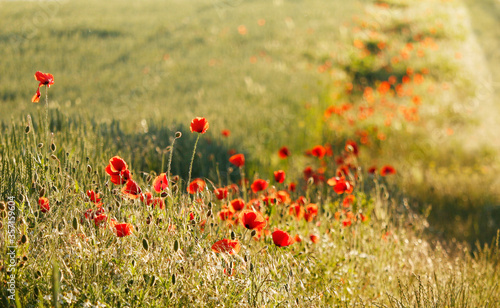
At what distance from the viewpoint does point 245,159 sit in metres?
4.30

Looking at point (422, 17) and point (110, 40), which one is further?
point (422, 17)

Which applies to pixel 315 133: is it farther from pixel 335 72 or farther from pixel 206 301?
pixel 206 301

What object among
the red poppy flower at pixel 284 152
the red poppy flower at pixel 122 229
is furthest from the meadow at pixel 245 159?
the red poppy flower at pixel 284 152

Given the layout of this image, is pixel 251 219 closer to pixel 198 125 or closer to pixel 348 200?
pixel 198 125

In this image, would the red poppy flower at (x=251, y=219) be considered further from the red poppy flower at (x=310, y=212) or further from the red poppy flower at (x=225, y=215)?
the red poppy flower at (x=310, y=212)

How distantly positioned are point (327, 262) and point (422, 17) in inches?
484

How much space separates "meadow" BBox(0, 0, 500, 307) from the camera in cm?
185

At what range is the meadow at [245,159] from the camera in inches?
72.9

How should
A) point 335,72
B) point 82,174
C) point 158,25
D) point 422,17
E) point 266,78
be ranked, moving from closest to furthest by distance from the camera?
point 82,174 → point 266,78 → point 335,72 → point 158,25 → point 422,17

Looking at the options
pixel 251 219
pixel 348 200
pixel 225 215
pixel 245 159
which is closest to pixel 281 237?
pixel 251 219

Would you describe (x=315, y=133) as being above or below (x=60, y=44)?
below

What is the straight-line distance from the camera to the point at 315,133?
17.9 feet

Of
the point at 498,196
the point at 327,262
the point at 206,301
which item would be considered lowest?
the point at 498,196

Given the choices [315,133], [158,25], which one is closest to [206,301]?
[315,133]
